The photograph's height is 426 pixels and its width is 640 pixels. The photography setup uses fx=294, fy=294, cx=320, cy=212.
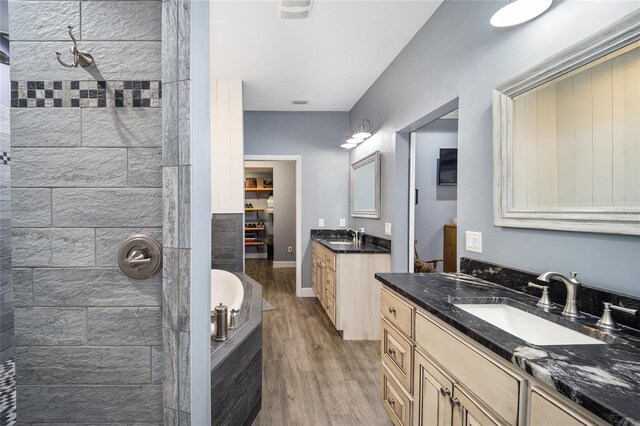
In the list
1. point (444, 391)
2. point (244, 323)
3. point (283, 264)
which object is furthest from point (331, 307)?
point (283, 264)

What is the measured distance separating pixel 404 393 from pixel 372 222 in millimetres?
2331

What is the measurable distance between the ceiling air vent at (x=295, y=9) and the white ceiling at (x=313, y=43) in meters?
0.08

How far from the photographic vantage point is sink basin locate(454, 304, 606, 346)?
1004 millimetres

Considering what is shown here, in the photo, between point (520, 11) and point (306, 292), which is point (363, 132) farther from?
point (306, 292)

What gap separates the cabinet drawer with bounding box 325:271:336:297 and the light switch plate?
172 centimetres

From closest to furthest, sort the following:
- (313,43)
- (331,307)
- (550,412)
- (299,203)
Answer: (550,412) → (313,43) → (331,307) → (299,203)

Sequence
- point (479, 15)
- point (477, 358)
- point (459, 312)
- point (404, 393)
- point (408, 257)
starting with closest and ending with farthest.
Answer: point (477, 358), point (459, 312), point (404, 393), point (479, 15), point (408, 257)

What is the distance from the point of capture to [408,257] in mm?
3014

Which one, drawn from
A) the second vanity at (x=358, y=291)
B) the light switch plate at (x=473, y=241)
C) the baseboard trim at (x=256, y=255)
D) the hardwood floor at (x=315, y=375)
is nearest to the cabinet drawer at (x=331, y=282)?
the second vanity at (x=358, y=291)

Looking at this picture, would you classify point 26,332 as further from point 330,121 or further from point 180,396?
point 330,121

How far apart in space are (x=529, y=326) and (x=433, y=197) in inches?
132

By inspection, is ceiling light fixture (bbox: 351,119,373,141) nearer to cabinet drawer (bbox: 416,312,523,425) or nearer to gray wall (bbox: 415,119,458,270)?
gray wall (bbox: 415,119,458,270)

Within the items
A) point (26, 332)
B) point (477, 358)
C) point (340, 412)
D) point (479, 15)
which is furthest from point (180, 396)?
point (479, 15)

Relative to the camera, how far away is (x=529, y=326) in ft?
3.88
